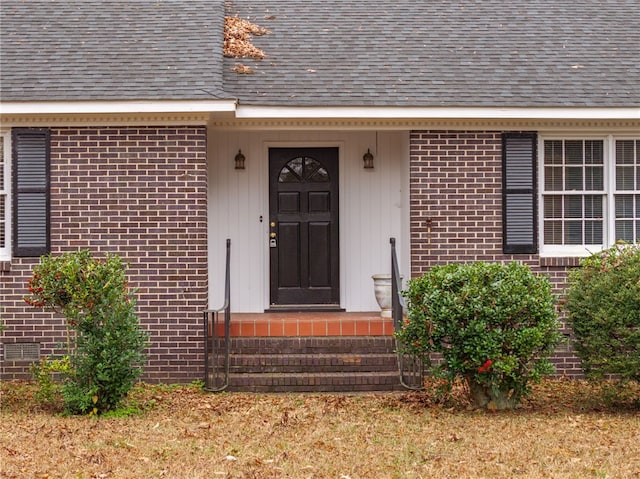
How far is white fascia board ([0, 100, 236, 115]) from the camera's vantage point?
383 inches

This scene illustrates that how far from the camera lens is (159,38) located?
1119 centimetres

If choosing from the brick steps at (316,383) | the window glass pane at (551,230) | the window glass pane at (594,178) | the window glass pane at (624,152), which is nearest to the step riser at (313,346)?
→ the brick steps at (316,383)

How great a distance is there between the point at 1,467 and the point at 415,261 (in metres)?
5.76

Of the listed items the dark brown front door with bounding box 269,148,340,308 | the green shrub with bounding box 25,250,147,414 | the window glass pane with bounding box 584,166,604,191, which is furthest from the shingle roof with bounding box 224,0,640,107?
the green shrub with bounding box 25,250,147,414

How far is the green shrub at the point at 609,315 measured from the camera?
834cm

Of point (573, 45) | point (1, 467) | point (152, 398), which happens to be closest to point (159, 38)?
point (152, 398)

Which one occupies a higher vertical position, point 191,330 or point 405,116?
point 405,116

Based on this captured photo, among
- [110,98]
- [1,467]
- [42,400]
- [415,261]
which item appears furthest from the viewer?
[415,261]

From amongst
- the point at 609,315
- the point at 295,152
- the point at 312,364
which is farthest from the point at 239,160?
the point at 609,315

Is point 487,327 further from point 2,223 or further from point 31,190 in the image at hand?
point 2,223

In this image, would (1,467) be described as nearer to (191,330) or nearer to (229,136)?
(191,330)

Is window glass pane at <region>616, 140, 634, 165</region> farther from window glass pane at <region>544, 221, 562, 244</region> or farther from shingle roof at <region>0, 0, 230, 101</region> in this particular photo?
shingle roof at <region>0, 0, 230, 101</region>

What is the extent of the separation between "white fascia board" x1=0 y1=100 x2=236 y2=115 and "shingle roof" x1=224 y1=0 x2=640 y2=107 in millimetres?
619

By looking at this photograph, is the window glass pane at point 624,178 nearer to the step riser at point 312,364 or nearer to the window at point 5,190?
the step riser at point 312,364
